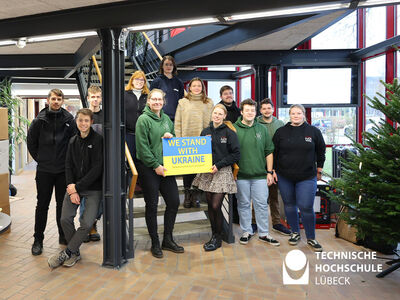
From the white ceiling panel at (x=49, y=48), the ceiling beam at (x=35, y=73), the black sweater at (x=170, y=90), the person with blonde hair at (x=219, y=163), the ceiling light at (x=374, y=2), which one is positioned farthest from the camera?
the ceiling beam at (x=35, y=73)

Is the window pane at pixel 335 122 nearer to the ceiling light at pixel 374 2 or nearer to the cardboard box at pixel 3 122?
the ceiling light at pixel 374 2

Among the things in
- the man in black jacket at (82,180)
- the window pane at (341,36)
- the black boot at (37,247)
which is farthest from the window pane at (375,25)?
the black boot at (37,247)

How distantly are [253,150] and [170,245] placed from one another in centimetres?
152

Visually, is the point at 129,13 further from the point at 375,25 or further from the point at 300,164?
A: the point at 375,25

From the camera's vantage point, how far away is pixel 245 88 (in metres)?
11.2

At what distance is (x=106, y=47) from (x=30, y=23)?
0.97 metres

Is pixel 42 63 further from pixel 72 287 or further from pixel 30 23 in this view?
pixel 72 287

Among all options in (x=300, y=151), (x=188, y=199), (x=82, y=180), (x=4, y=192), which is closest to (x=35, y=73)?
(x=4, y=192)

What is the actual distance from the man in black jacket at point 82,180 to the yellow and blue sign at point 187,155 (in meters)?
0.74

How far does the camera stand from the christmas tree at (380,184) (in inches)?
130

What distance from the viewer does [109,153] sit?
3.82 m

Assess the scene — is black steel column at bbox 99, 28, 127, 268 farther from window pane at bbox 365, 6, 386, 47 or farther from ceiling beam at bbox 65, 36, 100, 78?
window pane at bbox 365, 6, 386, 47

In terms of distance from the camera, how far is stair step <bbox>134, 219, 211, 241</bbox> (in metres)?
4.61

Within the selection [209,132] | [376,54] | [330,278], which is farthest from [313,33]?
[330,278]
